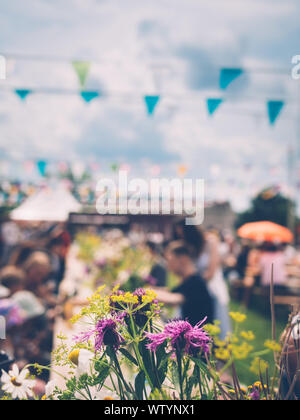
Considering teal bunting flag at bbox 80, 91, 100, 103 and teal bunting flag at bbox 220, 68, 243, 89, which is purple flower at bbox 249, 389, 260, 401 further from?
teal bunting flag at bbox 80, 91, 100, 103

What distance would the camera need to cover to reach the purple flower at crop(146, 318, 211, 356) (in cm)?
68

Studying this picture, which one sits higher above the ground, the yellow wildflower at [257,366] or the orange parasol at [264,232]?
the orange parasol at [264,232]

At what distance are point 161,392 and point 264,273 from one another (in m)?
5.87

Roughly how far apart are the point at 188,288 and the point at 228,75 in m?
2.29

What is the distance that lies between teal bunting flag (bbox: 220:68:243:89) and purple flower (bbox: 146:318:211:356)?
135 inches

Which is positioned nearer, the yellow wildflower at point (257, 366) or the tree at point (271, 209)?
the yellow wildflower at point (257, 366)

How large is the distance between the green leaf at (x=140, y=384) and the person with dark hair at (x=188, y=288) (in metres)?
1.50

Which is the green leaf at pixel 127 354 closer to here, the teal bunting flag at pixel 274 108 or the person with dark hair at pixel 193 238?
the person with dark hair at pixel 193 238

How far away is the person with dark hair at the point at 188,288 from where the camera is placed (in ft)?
7.80

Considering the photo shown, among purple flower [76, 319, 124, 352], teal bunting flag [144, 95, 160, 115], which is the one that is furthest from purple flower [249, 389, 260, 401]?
teal bunting flag [144, 95, 160, 115]

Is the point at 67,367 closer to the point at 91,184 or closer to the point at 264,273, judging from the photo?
the point at 264,273

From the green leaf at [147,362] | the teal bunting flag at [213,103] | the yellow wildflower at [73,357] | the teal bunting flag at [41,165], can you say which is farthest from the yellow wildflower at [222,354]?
the teal bunting flag at [41,165]
